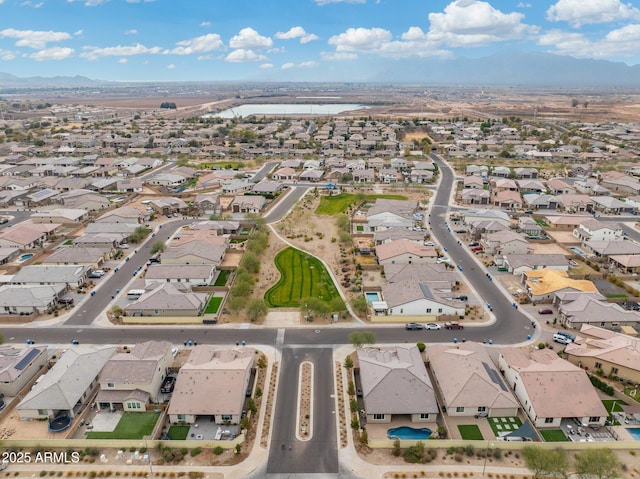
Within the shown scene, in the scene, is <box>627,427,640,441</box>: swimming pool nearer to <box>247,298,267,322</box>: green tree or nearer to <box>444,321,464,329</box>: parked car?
<box>444,321,464,329</box>: parked car

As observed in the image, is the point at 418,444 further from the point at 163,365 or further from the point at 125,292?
the point at 125,292

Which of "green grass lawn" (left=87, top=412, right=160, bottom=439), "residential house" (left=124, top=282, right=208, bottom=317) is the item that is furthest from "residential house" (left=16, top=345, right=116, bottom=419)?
"residential house" (left=124, top=282, right=208, bottom=317)

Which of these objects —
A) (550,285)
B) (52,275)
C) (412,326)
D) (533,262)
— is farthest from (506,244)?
(52,275)

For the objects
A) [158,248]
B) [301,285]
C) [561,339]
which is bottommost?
[561,339]

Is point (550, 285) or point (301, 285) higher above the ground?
point (550, 285)

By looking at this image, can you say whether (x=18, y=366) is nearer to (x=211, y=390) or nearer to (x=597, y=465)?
(x=211, y=390)

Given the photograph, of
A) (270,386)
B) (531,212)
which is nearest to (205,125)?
(531,212)

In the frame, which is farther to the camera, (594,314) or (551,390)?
(594,314)
